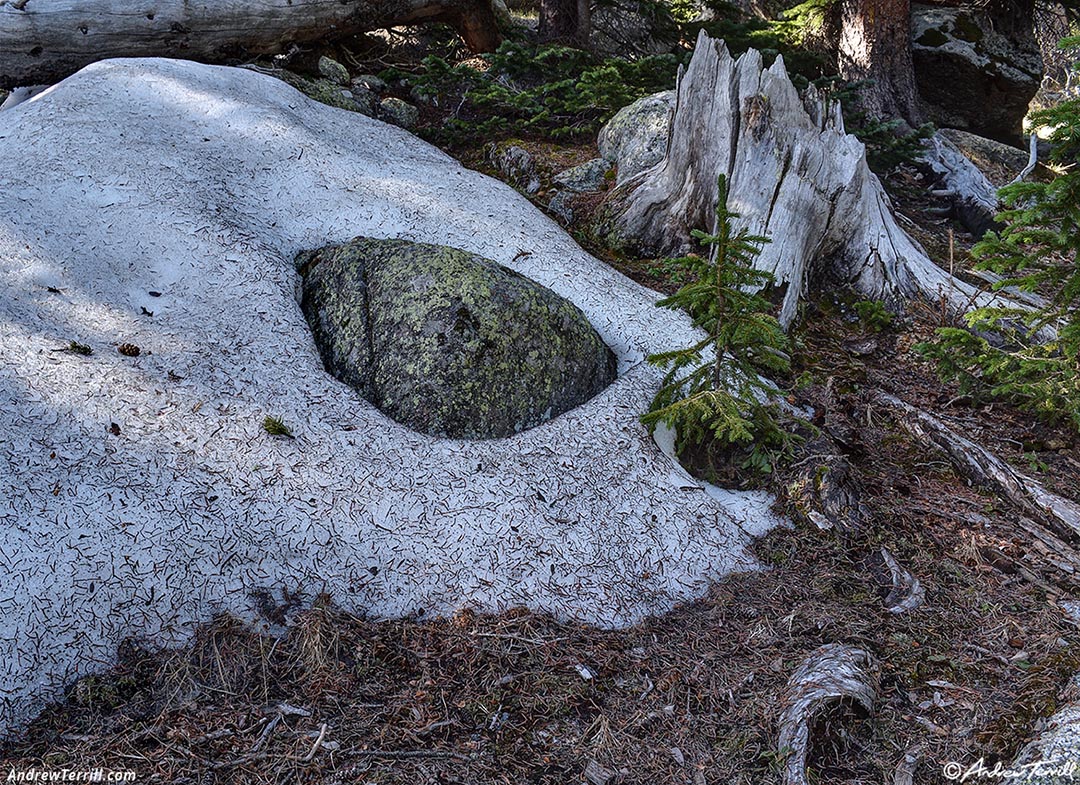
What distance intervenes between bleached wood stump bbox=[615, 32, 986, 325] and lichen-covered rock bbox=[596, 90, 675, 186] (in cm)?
89

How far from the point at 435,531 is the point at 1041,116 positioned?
546 centimetres

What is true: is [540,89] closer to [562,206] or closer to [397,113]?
[562,206]

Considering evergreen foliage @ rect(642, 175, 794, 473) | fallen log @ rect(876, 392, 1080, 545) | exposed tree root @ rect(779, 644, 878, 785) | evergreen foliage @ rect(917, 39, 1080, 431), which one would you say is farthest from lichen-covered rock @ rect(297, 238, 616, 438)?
evergreen foliage @ rect(917, 39, 1080, 431)

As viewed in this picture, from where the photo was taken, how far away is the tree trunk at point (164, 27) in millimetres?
9258

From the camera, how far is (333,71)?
11445 mm

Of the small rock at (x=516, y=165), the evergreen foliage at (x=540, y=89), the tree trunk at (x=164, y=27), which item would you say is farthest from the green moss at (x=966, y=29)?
the tree trunk at (x=164, y=27)

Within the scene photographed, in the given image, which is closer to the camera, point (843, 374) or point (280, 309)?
point (280, 309)

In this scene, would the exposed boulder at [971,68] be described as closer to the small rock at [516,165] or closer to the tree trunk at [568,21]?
the tree trunk at [568,21]

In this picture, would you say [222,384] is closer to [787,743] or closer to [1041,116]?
[787,743]

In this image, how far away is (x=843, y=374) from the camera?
7.76 metres

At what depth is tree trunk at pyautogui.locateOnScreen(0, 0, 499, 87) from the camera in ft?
30.4

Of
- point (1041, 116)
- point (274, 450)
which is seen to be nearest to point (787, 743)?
point (274, 450)

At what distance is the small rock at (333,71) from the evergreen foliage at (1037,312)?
9240 millimetres

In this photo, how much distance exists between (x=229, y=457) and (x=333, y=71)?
8439mm
